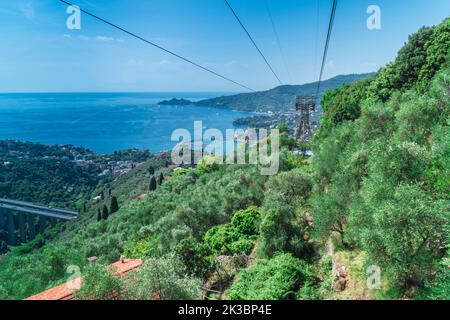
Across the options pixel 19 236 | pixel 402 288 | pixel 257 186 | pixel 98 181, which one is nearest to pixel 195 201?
pixel 257 186

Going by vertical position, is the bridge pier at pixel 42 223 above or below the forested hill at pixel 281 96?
below

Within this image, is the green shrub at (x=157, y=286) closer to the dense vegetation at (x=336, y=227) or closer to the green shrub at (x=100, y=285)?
the dense vegetation at (x=336, y=227)

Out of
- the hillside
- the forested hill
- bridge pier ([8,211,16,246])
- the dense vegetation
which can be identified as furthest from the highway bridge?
the forested hill

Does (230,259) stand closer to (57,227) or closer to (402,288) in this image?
(402,288)

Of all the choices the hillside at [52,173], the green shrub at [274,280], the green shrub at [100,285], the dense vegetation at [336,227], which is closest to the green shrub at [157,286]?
the dense vegetation at [336,227]

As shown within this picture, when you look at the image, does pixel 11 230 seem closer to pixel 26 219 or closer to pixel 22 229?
pixel 22 229

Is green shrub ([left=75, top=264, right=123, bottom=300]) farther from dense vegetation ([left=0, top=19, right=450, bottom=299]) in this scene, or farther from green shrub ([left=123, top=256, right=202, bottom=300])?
green shrub ([left=123, top=256, right=202, bottom=300])

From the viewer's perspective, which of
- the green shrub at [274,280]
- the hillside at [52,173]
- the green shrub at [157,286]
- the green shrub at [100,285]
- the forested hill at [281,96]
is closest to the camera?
the green shrub at [100,285]
